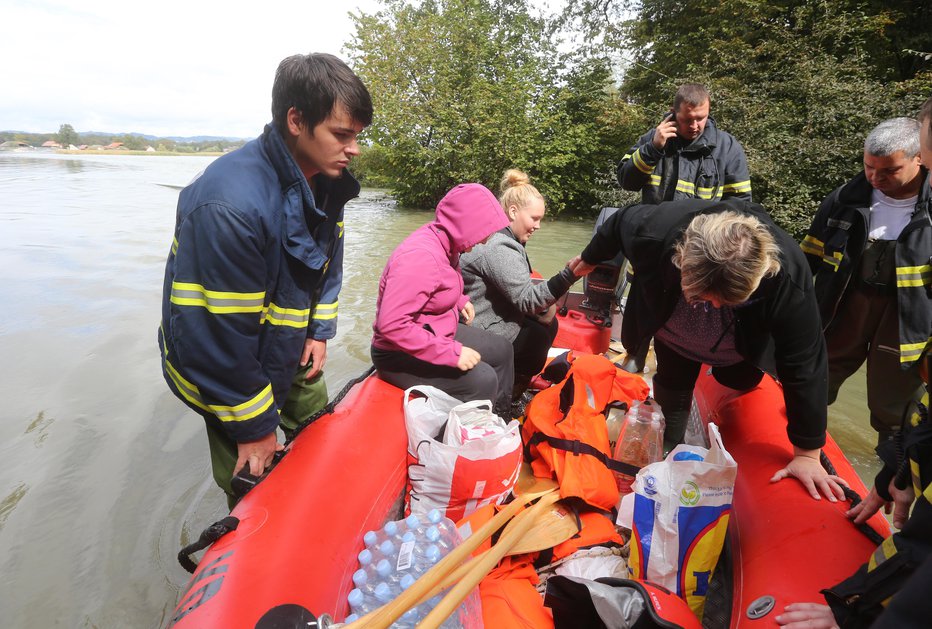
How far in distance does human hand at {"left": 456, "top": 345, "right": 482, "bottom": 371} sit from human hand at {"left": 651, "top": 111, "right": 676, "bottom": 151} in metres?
1.91

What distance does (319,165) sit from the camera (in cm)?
156

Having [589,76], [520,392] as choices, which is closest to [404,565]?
[520,392]

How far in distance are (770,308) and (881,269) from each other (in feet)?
4.64

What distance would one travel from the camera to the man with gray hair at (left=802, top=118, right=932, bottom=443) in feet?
7.61

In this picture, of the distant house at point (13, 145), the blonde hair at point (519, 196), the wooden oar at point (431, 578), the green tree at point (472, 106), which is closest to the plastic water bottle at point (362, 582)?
the wooden oar at point (431, 578)

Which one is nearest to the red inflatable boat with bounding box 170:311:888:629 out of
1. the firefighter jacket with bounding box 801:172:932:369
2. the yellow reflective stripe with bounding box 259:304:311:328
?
the yellow reflective stripe with bounding box 259:304:311:328

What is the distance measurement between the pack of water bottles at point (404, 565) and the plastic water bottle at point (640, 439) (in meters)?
1.01

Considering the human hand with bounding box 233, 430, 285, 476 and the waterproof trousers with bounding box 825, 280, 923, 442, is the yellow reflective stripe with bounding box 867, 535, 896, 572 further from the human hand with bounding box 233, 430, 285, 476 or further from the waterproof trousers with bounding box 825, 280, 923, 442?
the waterproof trousers with bounding box 825, 280, 923, 442

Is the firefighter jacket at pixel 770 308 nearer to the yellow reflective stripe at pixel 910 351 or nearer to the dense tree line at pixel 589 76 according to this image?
the yellow reflective stripe at pixel 910 351

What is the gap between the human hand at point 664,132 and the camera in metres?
3.04

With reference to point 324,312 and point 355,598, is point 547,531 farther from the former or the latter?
point 324,312

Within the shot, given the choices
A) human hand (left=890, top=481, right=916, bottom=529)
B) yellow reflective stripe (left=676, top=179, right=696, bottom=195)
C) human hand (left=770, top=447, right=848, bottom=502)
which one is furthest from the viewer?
yellow reflective stripe (left=676, top=179, right=696, bottom=195)

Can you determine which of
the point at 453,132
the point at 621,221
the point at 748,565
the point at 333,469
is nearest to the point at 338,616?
the point at 333,469

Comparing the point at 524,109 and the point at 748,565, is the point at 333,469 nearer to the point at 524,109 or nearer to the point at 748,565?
the point at 748,565
